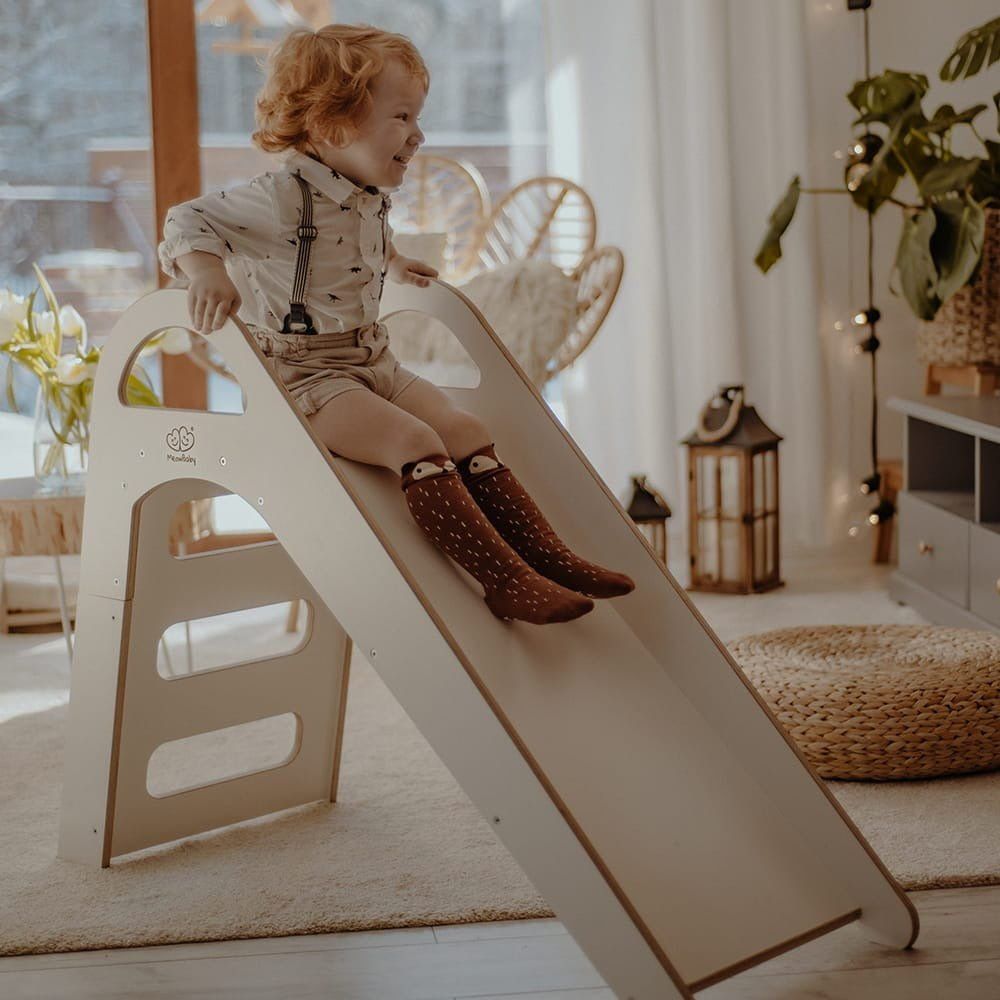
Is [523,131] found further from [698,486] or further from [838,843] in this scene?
[838,843]

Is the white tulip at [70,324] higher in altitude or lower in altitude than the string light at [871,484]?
higher

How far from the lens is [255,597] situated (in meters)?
1.90

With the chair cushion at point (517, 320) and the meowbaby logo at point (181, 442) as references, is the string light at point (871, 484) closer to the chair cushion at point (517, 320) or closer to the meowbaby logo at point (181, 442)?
the chair cushion at point (517, 320)

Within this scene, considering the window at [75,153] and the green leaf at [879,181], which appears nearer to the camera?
the green leaf at [879,181]

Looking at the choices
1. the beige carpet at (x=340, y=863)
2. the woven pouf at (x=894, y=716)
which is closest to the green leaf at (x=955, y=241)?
the woven pouf at (x=894, y=716)

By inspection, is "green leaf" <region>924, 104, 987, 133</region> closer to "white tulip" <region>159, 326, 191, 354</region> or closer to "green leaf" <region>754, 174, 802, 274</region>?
"green leaf" <region>754, 174, 802, 274</region>

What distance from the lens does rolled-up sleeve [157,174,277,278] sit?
160cm

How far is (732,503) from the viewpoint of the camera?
3.35 metres

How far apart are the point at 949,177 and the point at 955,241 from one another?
0.15m

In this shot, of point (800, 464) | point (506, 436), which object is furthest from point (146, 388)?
point (800, 464)

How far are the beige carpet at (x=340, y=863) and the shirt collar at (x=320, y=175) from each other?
33.5 inches

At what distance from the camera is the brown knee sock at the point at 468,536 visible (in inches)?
61.9

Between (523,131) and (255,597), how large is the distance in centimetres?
226

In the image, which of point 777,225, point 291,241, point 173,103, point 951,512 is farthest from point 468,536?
point 173,103
